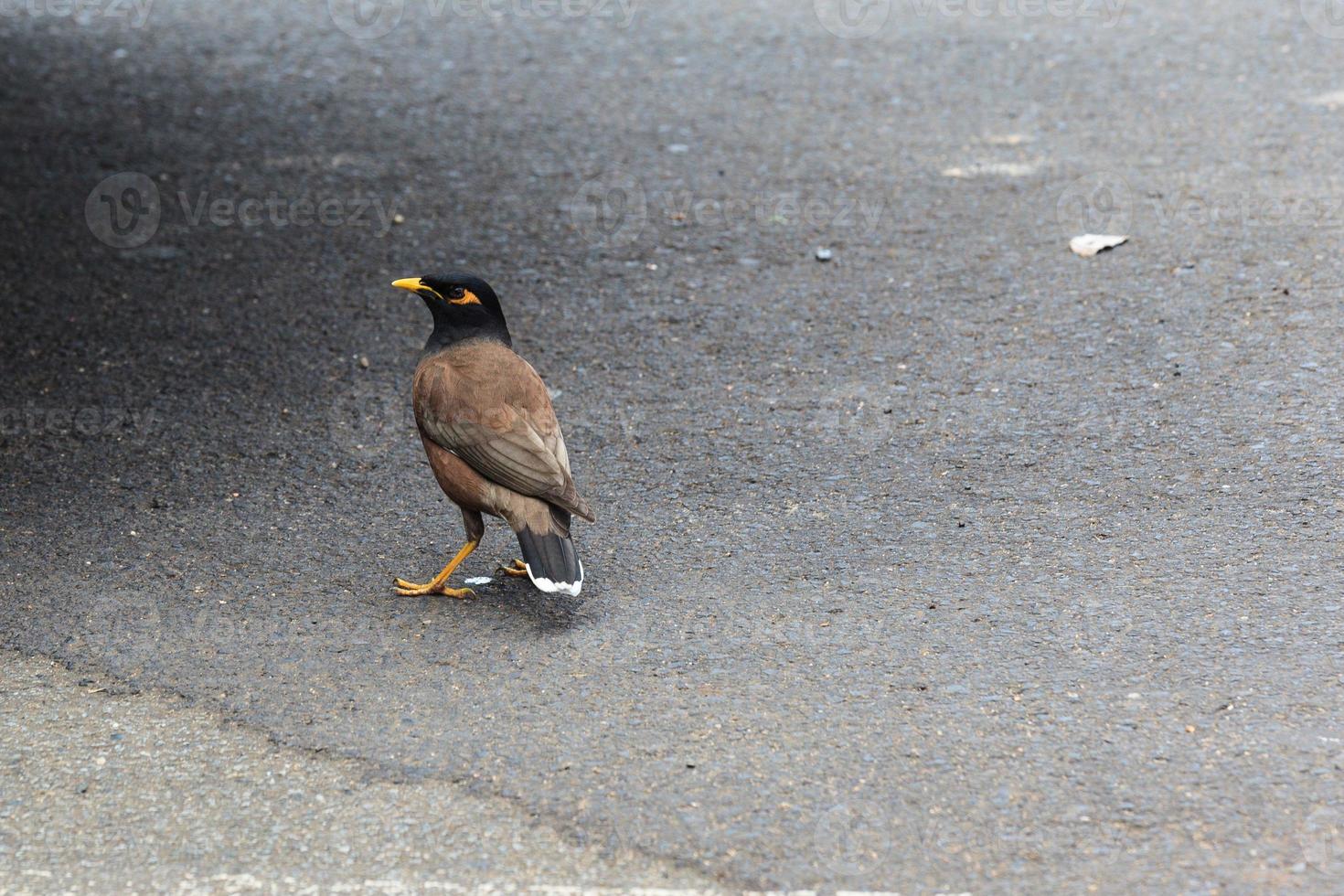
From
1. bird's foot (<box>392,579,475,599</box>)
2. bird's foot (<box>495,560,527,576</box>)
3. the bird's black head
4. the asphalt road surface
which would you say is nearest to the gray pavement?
the asphalt road surface

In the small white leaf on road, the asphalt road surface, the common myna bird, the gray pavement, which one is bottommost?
the small white leaf on road

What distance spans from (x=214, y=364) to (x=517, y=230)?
81.1 inches

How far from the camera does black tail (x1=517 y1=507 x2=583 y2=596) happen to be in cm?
450

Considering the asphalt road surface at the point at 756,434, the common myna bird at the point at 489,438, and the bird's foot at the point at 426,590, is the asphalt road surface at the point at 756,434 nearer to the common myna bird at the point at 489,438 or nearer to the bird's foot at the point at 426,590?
the bird's foot at the point at 426,590

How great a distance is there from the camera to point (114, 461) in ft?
19.3

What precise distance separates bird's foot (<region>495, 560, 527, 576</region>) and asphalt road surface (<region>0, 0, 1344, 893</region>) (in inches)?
4.7

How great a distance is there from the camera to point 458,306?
5191 millimetres

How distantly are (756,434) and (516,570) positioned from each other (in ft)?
4.32

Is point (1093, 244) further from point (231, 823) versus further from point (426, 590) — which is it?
point (231, 823)

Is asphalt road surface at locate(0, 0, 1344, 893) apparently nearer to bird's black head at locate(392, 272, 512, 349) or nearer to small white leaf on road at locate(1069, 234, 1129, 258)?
small white leaf on road at locate(1069, 234, 1129, 258)

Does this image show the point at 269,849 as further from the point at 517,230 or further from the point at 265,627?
the point at 517,230

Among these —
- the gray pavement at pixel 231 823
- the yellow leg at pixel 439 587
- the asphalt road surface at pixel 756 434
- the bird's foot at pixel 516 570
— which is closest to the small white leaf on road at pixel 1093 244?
the asphalt road surface at pixel 756 434

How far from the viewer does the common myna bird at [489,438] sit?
4.68 m

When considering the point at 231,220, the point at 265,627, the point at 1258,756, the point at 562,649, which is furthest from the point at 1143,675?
the point at 231,220
